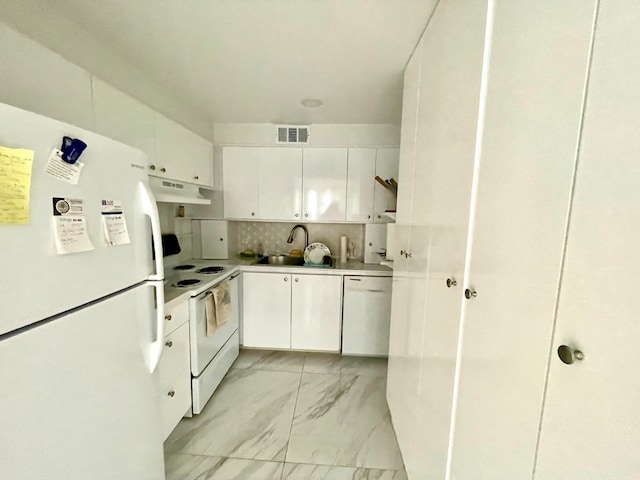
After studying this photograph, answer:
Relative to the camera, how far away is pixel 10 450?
58 cm

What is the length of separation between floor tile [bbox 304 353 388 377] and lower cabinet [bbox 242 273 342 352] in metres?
0.12

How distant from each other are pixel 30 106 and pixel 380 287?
2475mm

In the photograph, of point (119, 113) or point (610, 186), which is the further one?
point (119, 113)

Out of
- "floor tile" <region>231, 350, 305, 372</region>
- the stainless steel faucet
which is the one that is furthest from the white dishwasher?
the stainless steel faucet

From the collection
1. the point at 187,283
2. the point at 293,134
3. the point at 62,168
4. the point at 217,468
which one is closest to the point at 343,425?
the point at 217,468

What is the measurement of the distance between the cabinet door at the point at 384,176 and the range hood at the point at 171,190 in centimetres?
166

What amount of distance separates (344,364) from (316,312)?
1.91 feet

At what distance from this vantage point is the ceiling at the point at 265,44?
1.14 meters

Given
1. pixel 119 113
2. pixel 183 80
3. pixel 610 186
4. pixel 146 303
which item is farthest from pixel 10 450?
pixel 183 80

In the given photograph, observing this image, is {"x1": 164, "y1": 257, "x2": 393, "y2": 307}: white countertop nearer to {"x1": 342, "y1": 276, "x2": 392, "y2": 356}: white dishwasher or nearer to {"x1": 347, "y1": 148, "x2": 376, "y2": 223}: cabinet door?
{"x1": 342, "y1": 276, "x2": 392, "y2": 356}: white dishwasher

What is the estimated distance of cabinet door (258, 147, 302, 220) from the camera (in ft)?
8.87

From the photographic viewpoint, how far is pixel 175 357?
5.21 ft

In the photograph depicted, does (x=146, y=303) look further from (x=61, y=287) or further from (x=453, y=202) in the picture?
(x=453, y=202)

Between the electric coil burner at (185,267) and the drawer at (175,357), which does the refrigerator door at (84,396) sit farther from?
the electric coil burner at (185,267)
